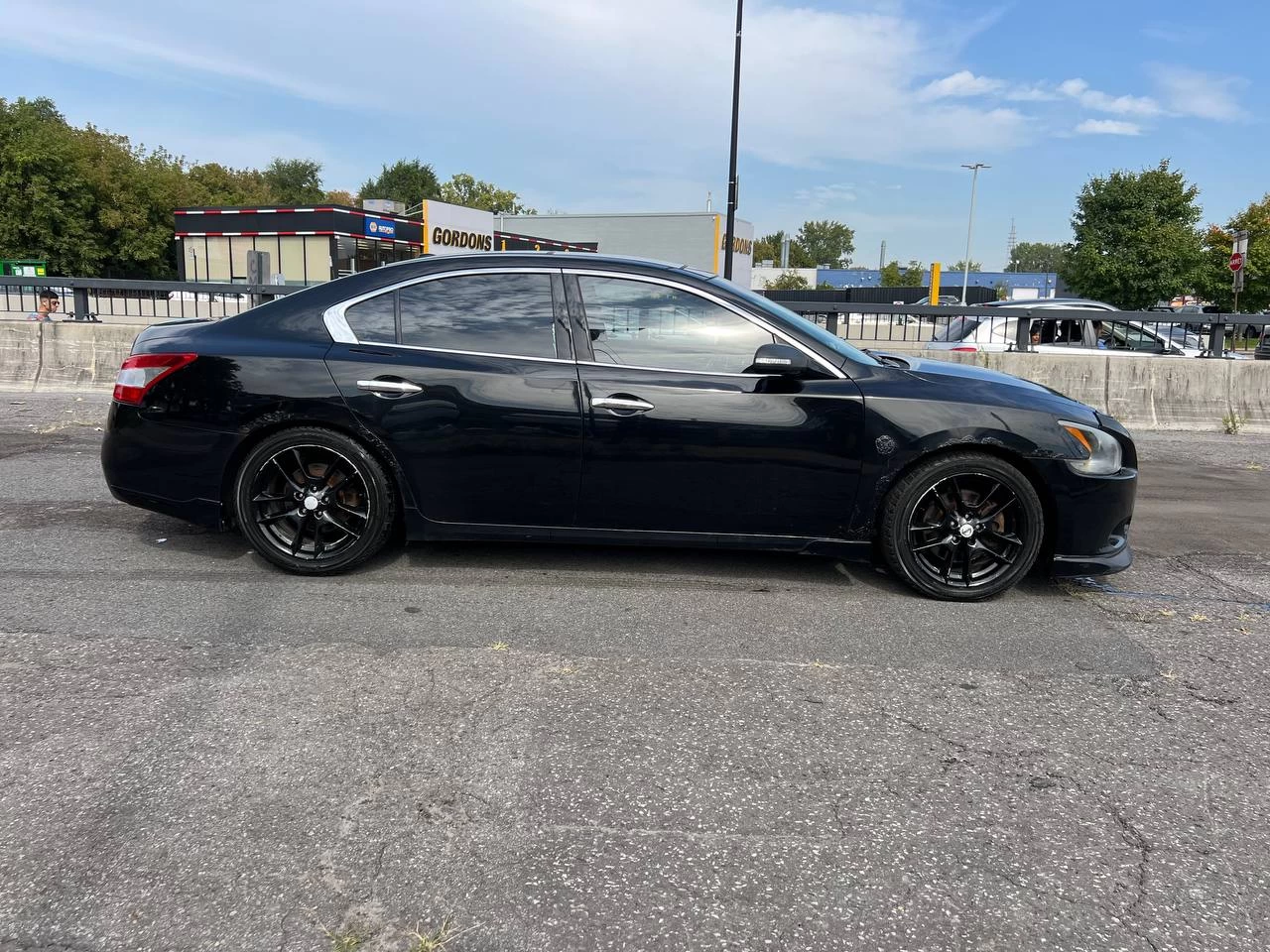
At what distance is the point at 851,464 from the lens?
4.37 m

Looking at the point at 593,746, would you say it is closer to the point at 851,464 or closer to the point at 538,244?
the point at 851,464

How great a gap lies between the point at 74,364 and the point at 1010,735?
11291mm

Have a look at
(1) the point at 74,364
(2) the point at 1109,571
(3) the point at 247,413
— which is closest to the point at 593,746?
(3) the point at 247,413

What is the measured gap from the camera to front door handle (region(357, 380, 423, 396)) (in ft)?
14.5

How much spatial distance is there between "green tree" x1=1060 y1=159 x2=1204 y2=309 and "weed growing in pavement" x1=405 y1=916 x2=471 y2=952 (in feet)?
174

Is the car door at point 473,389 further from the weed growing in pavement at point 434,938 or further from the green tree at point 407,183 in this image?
the green tree at point 407,183

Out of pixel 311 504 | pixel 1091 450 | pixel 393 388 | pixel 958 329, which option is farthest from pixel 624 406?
pixel 958 329

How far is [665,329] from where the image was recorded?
4.48 meters

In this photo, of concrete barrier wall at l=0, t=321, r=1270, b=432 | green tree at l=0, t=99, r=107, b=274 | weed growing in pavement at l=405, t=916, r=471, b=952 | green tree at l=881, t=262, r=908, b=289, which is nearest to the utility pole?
concrete barrier wall at l=0, t=321, r=1270, b=432

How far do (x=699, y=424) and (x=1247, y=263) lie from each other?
178 feet

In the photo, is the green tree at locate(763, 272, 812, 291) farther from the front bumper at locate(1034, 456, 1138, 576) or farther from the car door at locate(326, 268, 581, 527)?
the car door at locate(326, 268, 581, 527)

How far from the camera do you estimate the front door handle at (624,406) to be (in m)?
4.34

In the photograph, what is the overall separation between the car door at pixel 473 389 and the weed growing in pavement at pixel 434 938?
8.14 feet

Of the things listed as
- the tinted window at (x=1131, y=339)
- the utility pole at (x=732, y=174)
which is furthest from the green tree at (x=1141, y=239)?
the tinted window at (x=1131, y=339)
